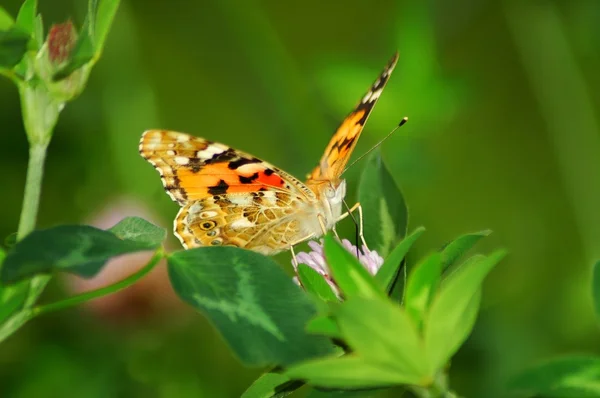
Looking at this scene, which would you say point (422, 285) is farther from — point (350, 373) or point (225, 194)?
point (225, 194)

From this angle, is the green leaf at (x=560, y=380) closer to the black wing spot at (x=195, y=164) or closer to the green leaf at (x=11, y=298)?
the green leaf at (x=11, y=298)

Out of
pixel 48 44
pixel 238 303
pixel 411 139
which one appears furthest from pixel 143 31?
pixel 238 303

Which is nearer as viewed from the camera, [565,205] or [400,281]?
[400,281]

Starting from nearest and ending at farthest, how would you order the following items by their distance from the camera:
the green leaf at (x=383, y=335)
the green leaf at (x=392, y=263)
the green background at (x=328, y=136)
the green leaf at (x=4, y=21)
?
the green leaf at (x=383, y=335)
the green leaf at (x=392, y=263)
the green leaf at (x=4, y=21)
the green background at (x=328, y=136)

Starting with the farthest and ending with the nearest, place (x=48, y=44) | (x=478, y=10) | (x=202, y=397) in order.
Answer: (x=478, y=10) → (x=202, y=397) → (x=48, y=44)

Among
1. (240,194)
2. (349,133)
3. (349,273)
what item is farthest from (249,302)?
(240,194)

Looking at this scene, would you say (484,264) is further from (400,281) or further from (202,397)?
(202,397)

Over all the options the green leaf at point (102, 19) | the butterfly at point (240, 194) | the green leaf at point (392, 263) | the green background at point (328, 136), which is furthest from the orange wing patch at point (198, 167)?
the green leaf at point (392, 263)
